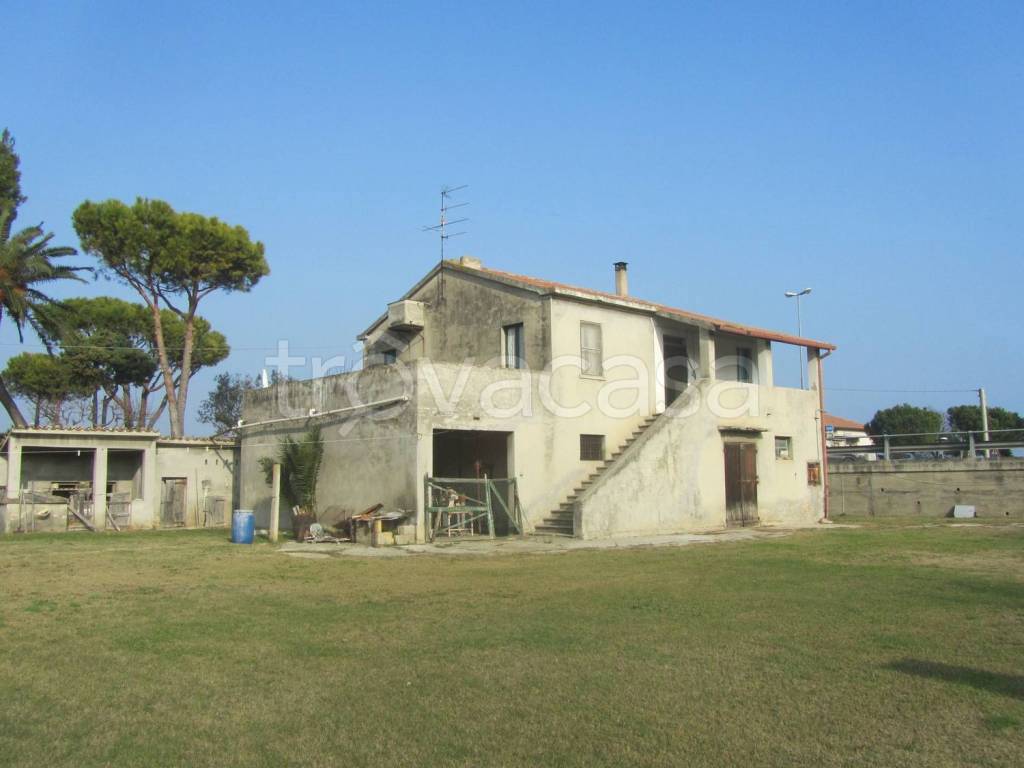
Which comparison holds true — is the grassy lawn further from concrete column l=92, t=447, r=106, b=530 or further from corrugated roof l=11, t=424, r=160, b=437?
concrete column l=92, t=447, r=106, b=530

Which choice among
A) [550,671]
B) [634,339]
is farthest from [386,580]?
[634,339]

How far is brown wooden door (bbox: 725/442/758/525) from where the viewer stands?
2442 cm

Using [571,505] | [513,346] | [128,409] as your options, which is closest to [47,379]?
[128,409]

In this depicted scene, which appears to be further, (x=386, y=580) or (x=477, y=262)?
(x=477, y=262)

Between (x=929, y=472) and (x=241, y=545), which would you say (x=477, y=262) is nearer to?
(x=241, y=545)

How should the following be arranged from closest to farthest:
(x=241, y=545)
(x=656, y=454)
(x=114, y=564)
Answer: (x=114, y=564) < (x=241, y=545) < (x=656, y=454)

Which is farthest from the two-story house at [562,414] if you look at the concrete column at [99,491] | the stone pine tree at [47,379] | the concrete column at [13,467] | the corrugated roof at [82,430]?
the stone pine tree at [47,379]

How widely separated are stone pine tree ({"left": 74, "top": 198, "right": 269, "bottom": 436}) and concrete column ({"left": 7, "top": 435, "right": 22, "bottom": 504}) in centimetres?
965

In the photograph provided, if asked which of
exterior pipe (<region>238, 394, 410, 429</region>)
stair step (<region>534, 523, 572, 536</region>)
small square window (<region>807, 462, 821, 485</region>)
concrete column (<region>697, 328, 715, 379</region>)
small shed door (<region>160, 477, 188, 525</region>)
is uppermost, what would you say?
concrete column (<region>697, 328, 715, 379</region>)

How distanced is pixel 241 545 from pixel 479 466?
19.5 feet

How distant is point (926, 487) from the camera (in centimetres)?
2922

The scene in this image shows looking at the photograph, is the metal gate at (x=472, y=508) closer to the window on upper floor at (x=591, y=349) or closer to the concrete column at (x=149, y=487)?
the window on upper floor at (x=591, y=349)

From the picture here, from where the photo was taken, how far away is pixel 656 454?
72.4 ft

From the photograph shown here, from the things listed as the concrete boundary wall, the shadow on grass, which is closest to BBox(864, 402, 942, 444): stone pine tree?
the concrete boundary wall
